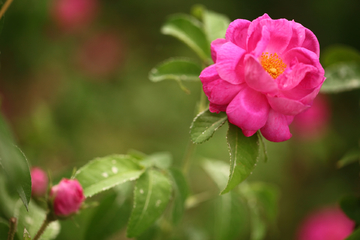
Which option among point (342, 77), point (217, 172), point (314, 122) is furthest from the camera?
point (314, 122)

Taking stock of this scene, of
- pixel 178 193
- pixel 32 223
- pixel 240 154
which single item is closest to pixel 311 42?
pixel 240 154

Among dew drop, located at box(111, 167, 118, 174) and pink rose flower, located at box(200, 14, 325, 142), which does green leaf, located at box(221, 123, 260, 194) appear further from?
dew drop, located at box(111, 167, 118, 174)

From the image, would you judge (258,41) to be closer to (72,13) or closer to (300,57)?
(300,57)

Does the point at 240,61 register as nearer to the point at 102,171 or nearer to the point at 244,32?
the point at 244,32

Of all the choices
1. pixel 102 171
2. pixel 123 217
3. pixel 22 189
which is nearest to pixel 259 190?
pixel 123 217

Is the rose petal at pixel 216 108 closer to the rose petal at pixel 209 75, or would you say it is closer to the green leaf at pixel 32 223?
the rose petal at pixel 209 75

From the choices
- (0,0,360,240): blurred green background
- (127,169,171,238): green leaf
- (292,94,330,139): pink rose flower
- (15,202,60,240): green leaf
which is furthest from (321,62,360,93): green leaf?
(292,94,330,139): pink rose flower
